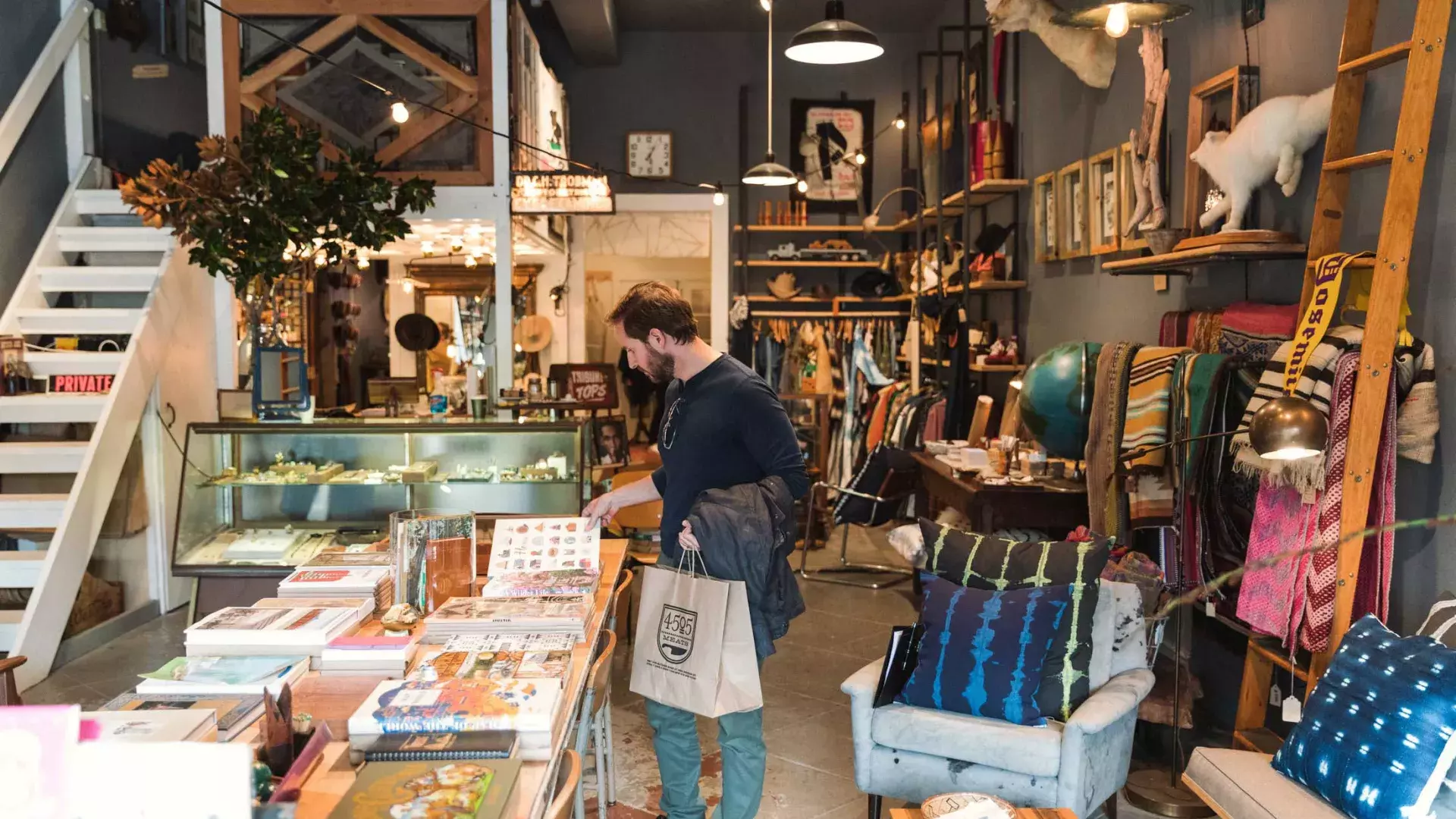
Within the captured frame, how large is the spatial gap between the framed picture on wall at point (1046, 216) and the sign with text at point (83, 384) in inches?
211

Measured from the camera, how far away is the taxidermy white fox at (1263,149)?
3521 millimetres

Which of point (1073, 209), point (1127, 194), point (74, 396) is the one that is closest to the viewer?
point (1127, 194)

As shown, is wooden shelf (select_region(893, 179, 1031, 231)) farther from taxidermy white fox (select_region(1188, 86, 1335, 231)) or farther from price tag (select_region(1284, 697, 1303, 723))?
price tag (select_region(1284, 697, 1303, 723))

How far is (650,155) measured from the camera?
376 inches

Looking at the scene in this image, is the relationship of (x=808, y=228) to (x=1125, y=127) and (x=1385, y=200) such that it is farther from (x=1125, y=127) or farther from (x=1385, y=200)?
(x=1385, y=200)

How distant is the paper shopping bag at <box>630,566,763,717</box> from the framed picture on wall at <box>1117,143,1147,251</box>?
3117 millimetres

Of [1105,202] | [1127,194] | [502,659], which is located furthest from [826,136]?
[502,659]

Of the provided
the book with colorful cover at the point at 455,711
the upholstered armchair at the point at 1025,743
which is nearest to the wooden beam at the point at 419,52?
the upholstered armchair at the point at 1025,743

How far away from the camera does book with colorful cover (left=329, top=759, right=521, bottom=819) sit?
1.56 m

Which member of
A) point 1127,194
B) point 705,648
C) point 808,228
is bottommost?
point 705,648

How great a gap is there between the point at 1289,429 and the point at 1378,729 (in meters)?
0.70

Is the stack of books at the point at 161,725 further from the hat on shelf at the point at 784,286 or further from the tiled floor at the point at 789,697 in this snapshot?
the hat on shelf at the point at 784,286

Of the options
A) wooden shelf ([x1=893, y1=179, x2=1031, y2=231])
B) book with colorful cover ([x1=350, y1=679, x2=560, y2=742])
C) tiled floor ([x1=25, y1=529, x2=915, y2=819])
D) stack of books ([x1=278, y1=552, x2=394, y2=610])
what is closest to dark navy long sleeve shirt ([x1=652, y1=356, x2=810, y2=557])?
stack of books ([x1=278, y1=552, x2=394, y2=610])

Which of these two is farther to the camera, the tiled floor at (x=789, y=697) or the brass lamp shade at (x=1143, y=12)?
the tiled floor at (x=789, y=697)
